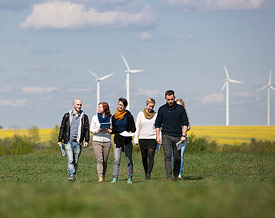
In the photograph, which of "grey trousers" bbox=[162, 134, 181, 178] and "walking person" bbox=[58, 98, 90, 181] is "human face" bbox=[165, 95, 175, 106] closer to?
"grey trousers" bbox=[162, 134, 181, 178]

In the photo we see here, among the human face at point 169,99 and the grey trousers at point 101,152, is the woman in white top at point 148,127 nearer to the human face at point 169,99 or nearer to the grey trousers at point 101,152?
the grey trousers at point 101,152

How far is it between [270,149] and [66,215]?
2866 cm

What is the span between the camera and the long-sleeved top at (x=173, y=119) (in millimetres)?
13906

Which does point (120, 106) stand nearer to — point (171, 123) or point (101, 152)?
point (101, 152)

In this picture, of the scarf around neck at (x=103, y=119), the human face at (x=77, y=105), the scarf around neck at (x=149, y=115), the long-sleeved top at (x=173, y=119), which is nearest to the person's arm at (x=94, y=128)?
the scarf around neck at (x=103, y=119)

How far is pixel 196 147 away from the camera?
1241 inches

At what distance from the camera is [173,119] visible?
13883 millimetres

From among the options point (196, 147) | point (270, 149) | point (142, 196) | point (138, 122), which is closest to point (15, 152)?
point (196, 147)

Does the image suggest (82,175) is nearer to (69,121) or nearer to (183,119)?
(69,121)

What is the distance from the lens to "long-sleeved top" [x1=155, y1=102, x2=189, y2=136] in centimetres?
1391

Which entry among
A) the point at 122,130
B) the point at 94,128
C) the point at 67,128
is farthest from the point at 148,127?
the point at 67,128

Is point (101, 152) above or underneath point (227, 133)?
above

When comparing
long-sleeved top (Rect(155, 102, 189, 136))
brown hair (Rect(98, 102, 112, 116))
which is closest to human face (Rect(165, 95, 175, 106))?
long-sleeved top (Rect(155, 102, 189, 136))

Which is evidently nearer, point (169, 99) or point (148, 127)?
point (169, 99)
